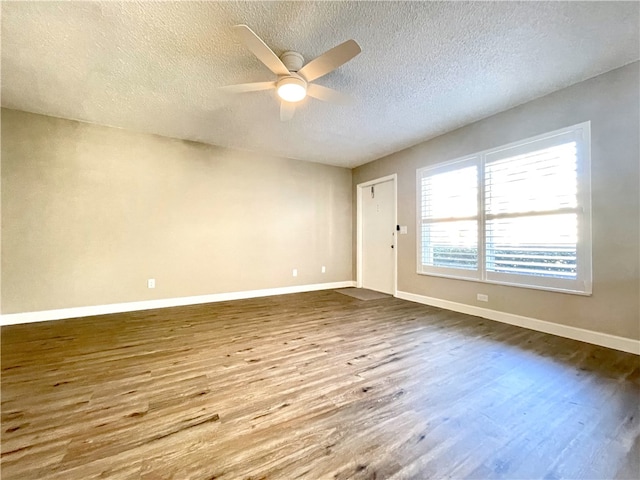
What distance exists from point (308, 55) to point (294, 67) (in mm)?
153

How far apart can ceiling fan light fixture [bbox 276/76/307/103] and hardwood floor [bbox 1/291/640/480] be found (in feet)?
7.67

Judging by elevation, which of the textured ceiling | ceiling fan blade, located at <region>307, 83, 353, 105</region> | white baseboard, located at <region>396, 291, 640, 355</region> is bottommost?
white baseboard, located at <region>396, 291, 640, 355</region>

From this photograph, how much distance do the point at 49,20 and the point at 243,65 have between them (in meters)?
1.35

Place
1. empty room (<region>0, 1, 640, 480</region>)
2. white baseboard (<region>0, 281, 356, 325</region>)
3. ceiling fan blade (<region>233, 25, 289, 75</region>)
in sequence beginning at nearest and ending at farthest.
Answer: empty room (<region>0, 1, 640, 480</region>) < ceiling fan blade (<region>233, 25, 289, 75</region>) < white baseboard (<region>0, 281, 356, 325</region>)

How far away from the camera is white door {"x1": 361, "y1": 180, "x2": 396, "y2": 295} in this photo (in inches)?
185

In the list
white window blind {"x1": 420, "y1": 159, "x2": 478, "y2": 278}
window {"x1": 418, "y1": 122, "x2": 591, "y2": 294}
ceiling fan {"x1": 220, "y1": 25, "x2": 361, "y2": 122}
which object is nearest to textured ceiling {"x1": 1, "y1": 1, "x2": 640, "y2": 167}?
ceiling fan {"x1": 220, "y1": 25, "x2": 361, "y2": 122}

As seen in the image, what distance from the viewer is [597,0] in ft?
5.40

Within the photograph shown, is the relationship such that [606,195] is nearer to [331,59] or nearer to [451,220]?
[451,220]

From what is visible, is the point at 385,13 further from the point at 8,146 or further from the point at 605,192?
the point at 8,146

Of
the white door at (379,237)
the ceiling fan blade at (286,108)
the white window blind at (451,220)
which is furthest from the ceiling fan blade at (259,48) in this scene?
the white door at (379,237)

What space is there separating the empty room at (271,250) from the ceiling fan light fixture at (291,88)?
39mm

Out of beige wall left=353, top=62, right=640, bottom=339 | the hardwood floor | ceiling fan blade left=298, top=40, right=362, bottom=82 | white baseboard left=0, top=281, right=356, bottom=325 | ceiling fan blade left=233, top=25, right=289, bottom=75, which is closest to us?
the hardwood floor

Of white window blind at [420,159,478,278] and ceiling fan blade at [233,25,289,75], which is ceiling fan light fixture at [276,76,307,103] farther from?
white window blind at [420,159,478,278]

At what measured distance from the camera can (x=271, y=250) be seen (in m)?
4.68
